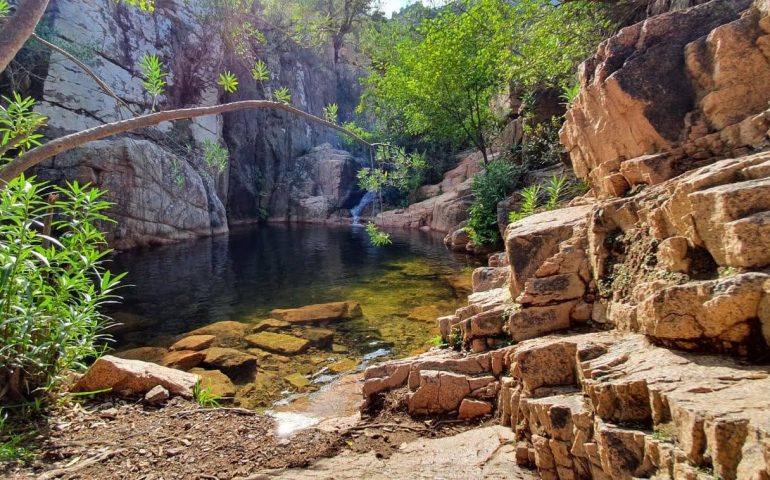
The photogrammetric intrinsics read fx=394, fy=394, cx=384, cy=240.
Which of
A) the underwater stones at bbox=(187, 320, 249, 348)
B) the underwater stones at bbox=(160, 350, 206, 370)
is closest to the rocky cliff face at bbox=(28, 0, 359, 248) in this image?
the underwater stones at bbox=(187, 320, 249, 348)

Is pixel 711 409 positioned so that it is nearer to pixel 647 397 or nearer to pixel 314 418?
pixel 647 397

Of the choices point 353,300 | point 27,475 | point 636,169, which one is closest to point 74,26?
point 353,300

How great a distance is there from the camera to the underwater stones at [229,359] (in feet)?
21.8

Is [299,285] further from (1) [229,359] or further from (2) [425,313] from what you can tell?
(1) [229,359]

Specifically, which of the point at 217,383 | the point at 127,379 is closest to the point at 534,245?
the point at 127,379

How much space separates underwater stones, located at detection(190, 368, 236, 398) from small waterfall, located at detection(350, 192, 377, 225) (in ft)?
79.9

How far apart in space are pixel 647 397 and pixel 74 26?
2515 centimetres

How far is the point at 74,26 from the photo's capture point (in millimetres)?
18375

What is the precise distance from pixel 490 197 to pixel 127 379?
1436cm

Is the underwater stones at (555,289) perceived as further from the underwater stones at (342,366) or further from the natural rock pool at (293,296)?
the underwater stones at (342,366)

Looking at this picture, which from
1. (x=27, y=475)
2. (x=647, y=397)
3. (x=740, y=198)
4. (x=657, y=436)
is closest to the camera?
(x=657, y=436)

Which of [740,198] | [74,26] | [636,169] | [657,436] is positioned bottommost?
[657,436]

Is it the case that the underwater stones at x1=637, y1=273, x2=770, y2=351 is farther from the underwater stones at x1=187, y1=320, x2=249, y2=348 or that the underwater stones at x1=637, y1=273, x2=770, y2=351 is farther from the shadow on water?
the underwater stones at x1=187, y1=320, x2=249, y2=348

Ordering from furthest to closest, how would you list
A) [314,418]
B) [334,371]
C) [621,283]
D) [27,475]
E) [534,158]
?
[534,158] → [334,371] → [314,418] → [621,283] → [27,475]
